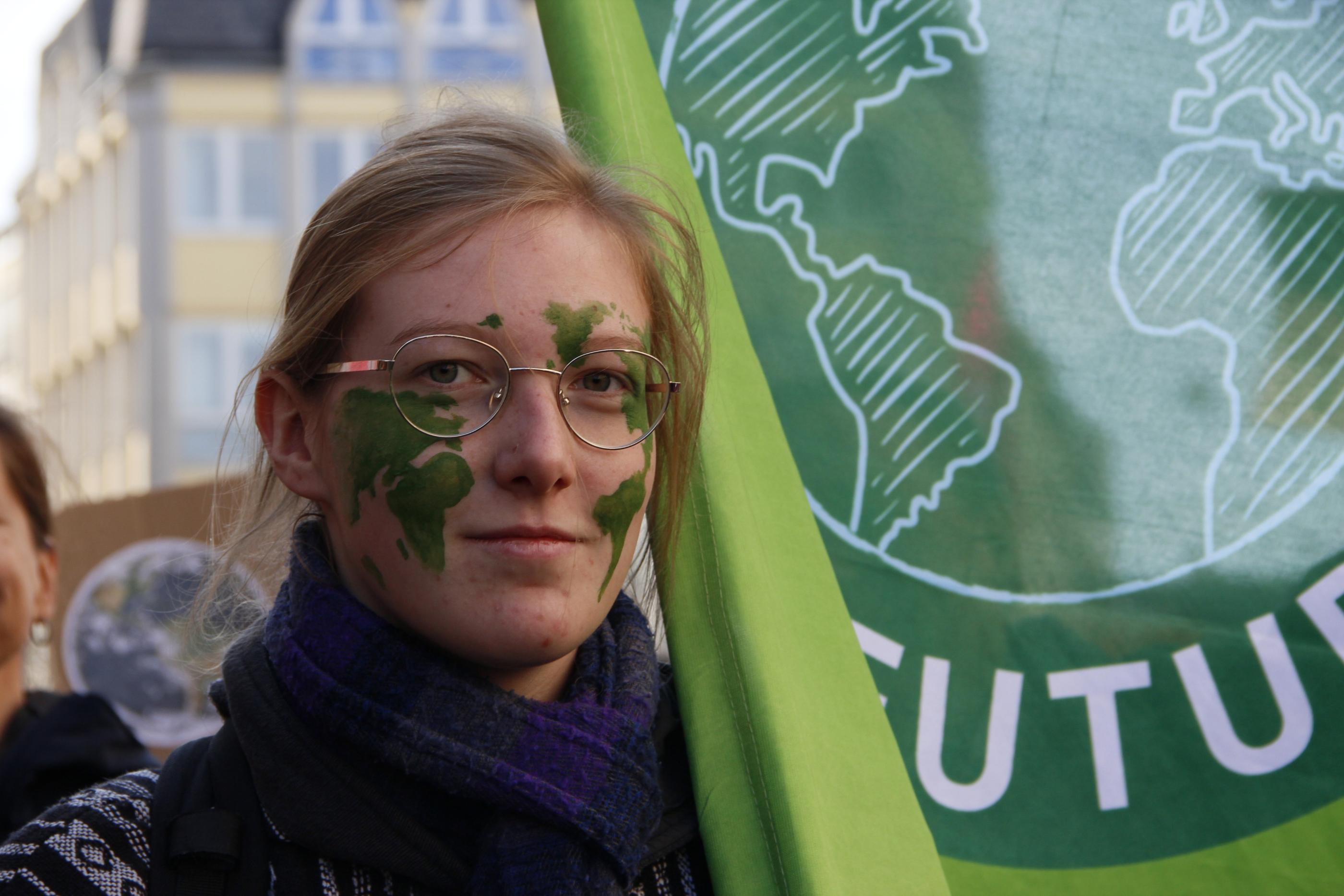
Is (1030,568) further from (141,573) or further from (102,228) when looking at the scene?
(102,228)

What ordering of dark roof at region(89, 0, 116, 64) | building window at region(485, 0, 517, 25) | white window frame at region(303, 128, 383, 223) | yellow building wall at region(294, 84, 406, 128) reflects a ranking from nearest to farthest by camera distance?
white window frame at region(303, 128, 383, 223)
yellow building wall at region(294, 84, 406, 128)
building window at region(485, 0, 517, 25)
dark roof at region(89, 0, 116, 64)

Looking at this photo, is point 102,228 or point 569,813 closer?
point 569,813

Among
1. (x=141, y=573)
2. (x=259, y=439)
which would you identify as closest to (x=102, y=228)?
(x=141, y=573)

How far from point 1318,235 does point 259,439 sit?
1461 mm

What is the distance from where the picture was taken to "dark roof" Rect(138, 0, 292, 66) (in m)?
21.6

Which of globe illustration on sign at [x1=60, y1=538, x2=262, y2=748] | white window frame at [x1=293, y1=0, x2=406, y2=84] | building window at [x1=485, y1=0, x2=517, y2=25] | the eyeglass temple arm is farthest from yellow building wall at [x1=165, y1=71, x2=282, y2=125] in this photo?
the eyeglass temple arm

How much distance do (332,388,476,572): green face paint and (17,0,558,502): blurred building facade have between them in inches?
765

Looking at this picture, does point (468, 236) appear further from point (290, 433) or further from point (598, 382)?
point (290, 433)

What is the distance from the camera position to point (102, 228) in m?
22.8

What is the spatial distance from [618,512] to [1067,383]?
68 cm

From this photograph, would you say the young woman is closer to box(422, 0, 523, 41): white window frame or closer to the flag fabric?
the flag fabric

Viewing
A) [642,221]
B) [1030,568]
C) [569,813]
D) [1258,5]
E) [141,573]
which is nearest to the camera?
[569,813]

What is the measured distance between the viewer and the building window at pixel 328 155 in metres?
21.3

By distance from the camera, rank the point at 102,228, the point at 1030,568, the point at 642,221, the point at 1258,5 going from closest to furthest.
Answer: the point at 642,221 < the point at 1030,568 < the point at 1258,5 < the point at 102,228
